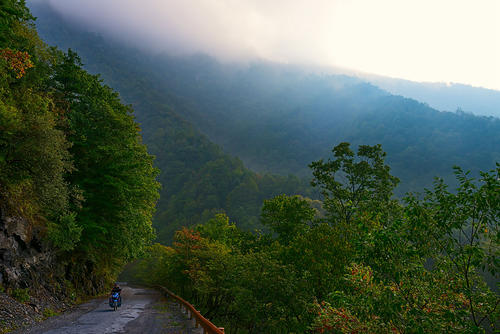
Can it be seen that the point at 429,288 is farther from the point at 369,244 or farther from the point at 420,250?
the point at 369,244

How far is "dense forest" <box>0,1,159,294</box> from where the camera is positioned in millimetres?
15773

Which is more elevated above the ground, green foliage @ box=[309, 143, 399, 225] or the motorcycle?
green foliage @ box=[309, 143, 399, 225]

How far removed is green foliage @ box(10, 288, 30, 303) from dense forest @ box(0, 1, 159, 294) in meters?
0.86

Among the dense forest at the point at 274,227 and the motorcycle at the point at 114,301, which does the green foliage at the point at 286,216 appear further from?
the motorcycle at the point at 114,301

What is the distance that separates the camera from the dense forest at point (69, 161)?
621 inches

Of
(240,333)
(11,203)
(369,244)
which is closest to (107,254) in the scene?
(11,203)

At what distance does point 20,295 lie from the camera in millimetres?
15289

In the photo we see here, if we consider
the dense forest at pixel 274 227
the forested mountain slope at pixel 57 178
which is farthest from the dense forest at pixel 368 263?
the forested mountain slope at pixel 57 178

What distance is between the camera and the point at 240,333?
3388 cm

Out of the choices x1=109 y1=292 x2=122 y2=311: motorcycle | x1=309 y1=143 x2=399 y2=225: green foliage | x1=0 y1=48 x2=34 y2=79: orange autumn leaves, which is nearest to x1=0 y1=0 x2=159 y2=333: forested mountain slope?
x1=0 y1=48 x2=34 y2=79: orange autumn leaves

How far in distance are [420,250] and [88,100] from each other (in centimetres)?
2690

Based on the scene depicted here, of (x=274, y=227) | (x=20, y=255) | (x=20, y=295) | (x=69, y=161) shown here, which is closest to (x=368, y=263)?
(x=20, y=295)

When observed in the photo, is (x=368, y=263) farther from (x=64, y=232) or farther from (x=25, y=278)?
(x=64, y=232)

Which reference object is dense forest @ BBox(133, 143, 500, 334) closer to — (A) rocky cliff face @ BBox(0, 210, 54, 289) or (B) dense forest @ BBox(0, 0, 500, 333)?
(B) dense forest @ BBox(0, 0, 500, 333)
